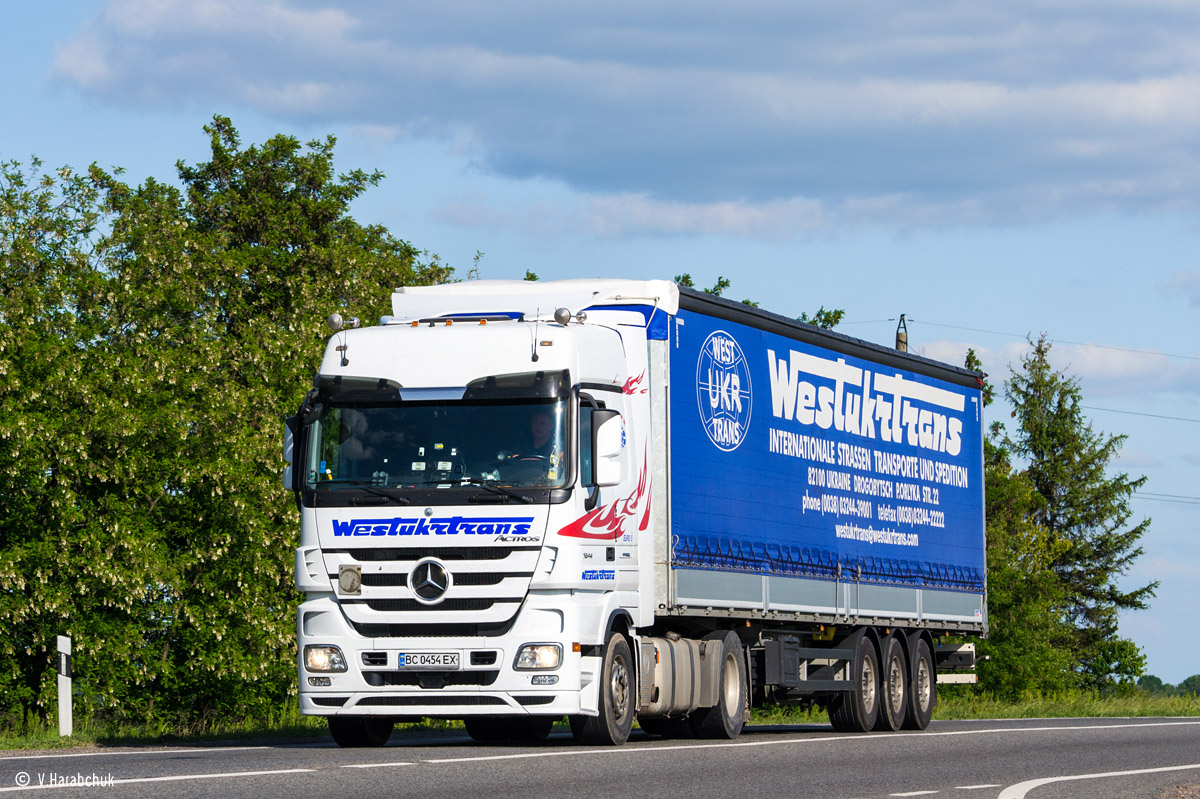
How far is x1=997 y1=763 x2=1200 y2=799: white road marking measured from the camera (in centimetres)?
1241

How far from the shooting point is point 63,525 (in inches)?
1235

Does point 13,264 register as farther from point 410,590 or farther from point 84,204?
point 410,590

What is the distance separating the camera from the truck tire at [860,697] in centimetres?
2125

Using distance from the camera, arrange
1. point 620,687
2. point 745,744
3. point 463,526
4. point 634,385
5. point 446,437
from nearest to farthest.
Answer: point 463,526
point 446,437
point 620,687
point 634,385
point 745,744

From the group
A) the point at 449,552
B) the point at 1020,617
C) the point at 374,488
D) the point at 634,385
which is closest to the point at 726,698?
the point at 634,385

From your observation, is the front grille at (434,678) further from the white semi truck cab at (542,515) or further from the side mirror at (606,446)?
the side mirror at (606,446)

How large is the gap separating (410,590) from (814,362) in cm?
705

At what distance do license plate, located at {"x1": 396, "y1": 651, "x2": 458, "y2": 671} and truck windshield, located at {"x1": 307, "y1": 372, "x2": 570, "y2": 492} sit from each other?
1.37 meters

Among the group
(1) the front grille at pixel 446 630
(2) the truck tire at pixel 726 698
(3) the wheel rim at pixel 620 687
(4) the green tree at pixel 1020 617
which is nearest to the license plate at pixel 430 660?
(1) the front grille at pixel 446 630

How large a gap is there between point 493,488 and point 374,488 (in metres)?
1.02

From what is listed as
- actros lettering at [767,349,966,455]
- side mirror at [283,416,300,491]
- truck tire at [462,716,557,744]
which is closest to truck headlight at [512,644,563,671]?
side mirror at [283,416,300,491]

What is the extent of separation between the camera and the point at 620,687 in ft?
53.5

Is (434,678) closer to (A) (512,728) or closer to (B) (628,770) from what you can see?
→ (B) (628,770)

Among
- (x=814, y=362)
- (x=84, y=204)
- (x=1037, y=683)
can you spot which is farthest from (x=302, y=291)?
(x=1037, y=683)
